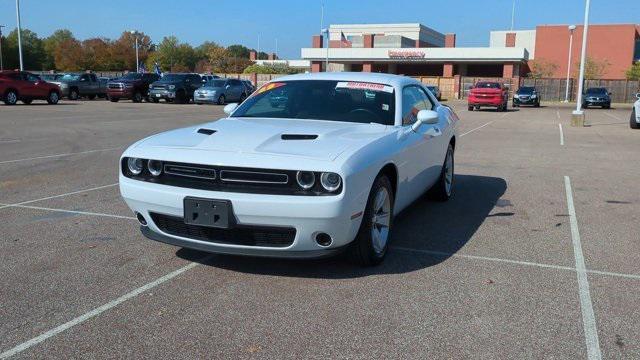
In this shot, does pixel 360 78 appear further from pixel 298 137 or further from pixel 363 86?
pixel 298 137

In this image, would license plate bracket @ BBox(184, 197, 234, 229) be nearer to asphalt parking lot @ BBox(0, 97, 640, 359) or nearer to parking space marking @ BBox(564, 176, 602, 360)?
asphalt parking lot @ BBox(0, 97, 640, 359)

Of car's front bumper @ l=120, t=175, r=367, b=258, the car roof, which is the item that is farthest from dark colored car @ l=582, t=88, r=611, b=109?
car's front bumper @ l=120, t=175, r=367, b=258

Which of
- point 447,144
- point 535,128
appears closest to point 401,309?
point 447,144

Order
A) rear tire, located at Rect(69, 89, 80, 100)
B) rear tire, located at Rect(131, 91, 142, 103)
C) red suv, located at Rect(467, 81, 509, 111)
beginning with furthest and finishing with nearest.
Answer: rear tire, located at Rect(69, 89, 80, 100) < rear tire, located at Rect(131, 91, 142, 103) < red suv, located at Rect(467, 81, 509, 111)

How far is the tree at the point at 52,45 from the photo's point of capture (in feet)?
330

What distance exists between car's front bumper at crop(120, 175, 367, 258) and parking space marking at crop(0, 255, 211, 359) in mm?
293

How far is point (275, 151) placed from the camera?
14.0 feet

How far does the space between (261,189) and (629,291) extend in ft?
9.07

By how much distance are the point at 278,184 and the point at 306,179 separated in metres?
0.20

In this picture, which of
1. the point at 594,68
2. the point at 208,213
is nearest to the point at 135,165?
the point at 208,213

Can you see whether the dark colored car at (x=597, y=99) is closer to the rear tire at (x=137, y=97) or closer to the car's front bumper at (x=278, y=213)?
the rear tire at (x=137, y=97)

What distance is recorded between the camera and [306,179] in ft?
13.5

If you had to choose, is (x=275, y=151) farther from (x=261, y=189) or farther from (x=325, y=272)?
(x=325, y=272)

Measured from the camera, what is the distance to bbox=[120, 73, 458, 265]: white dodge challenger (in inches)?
161
